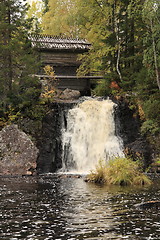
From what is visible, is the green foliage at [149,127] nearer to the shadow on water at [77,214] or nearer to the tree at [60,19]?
the shadow on water at [77,214]

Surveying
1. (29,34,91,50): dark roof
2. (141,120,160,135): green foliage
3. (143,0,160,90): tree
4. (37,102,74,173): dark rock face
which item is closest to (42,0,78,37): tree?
(29,34,91,50): dark roof

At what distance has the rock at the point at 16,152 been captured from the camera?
1898 centimetres

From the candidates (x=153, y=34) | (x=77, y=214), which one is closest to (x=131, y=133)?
(x=153, y=34)

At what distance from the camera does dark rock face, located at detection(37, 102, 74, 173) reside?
2127 cm

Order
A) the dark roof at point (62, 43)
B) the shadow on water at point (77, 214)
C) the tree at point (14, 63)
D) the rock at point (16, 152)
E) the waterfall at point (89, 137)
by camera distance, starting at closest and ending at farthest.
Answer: the shadow on water at point (77, 214)
the rock at point (16, 152)
the waterfall at point (89, 137)
the tree at point (14, 63)
the dark roof at point (62, 43)

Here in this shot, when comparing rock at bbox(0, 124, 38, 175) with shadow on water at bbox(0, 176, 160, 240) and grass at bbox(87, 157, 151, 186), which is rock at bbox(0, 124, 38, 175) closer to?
grass at bbox(87, 157, 151, 186)

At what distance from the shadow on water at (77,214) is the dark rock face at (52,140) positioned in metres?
8.16

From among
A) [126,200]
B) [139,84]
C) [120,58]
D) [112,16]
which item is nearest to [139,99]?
[139,84]

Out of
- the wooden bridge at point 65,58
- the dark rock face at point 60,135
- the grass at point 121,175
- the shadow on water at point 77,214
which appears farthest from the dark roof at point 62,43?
the shadow on water at point 77,214

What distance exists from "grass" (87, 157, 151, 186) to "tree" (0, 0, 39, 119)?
852 centimetres

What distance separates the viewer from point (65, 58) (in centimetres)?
3291

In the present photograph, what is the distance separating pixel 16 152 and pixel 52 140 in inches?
128

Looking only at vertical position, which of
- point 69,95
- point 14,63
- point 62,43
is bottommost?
point 69,95

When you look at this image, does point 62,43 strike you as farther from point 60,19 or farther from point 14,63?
point 60,19
